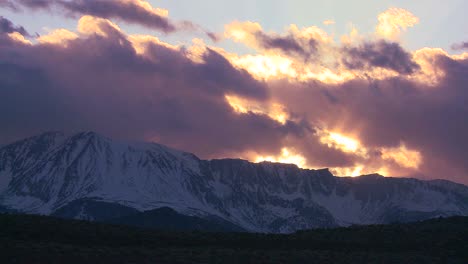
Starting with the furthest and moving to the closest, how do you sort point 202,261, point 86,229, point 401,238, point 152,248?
point 401,238 → point 86,229 → point 152,248 → point 202,261

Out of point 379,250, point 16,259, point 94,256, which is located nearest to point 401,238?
point 379,250

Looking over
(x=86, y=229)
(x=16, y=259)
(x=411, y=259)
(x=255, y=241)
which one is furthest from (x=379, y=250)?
(x=16, y=259)

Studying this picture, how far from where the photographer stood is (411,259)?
90.3 meters

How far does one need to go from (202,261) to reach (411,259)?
879 inches

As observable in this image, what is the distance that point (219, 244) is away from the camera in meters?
95.6

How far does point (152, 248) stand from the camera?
88.4 meters

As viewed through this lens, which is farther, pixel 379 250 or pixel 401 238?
pixel 401 238

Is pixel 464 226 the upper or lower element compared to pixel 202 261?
upper

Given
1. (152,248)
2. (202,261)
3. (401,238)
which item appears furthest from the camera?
(401,238)

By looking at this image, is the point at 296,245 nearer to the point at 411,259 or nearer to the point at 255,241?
the point at 255,241

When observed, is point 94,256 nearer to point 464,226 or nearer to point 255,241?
point 255,241

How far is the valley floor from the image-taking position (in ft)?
268

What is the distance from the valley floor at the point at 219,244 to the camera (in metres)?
81.6

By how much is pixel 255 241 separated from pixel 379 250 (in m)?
13.5
